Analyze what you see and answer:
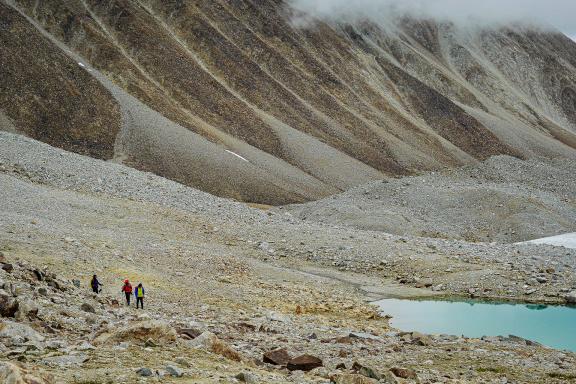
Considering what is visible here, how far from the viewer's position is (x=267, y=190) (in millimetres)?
76500

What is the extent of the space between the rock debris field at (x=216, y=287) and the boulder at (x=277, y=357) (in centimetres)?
3

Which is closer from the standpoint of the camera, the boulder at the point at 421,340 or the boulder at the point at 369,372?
the boulder at the point at 369,372

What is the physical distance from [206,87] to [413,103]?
146ft

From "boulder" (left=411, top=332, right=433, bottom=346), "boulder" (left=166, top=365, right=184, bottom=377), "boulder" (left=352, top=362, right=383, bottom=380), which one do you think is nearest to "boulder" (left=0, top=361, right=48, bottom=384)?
"boulder" (left=166, top=365, right=184, bottom=377)

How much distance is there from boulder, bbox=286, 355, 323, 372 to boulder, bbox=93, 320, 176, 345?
2743 mm

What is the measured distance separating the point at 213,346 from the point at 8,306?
4.53 m

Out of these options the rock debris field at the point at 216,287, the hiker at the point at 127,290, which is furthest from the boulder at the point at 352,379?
the hiker at the point at 127,290

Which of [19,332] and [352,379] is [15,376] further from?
[352,379]

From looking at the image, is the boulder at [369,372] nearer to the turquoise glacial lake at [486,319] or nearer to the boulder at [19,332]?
the boulder at [19,332]

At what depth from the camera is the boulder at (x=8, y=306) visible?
14.7m

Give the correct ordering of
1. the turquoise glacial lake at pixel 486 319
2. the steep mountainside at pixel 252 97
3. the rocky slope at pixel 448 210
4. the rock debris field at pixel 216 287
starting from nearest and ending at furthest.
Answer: the rock debris field at pixel 216 287
the turquoise glacial lake at pixel 486 319
the rocky slope at pixel 448 210
the steep mountainside at pixel 252 97

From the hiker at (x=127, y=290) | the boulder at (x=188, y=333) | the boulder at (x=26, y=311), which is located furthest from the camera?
the hiker at (x=127, y=290)

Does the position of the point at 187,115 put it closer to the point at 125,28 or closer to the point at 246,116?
the point at 246,116

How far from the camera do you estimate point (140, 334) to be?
14.5 meters
